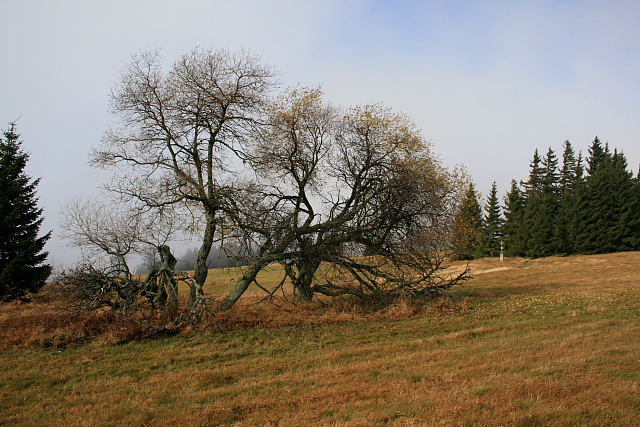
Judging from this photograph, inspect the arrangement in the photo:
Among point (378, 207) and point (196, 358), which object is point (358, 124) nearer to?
point (378, 207)

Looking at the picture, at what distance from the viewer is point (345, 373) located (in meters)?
7.05

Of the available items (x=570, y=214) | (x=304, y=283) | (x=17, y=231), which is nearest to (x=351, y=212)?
(x=304, y=283)

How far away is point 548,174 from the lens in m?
58.5

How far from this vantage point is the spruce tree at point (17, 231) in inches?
806

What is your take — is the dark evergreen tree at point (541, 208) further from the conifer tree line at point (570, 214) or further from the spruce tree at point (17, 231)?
the spruce tree at point (17, 231)

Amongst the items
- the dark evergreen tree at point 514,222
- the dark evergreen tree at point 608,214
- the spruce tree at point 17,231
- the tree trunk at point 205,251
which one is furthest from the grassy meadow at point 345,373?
the dark evergreen tree at point 514,222

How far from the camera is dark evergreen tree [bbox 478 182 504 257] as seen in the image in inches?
2223

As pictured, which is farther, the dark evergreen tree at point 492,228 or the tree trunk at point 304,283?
the dark evergreen tree at point 492,228

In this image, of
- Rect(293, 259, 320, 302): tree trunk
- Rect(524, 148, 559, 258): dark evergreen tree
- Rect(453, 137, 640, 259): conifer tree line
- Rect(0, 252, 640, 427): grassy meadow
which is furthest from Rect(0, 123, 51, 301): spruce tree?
Rect(524, 148, 559, 258): dark evergreen tree

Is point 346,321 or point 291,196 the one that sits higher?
point 291,196

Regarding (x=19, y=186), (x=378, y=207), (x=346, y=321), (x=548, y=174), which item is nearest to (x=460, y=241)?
(x=378, y=207)

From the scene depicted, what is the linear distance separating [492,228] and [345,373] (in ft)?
183

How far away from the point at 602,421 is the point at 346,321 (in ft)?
27.6

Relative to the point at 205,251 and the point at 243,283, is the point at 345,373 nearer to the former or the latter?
the point at 243,283
